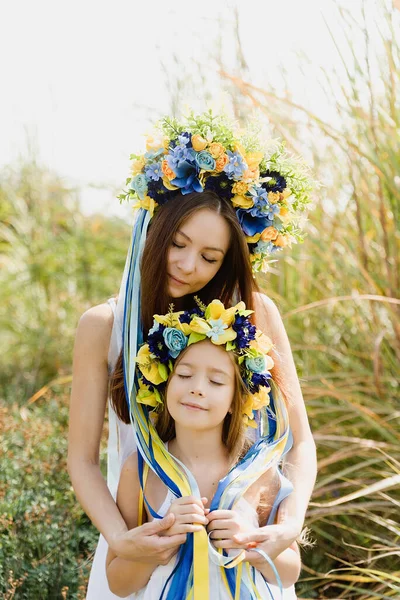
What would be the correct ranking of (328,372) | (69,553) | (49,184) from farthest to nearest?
(49,184), (328,372), (69,553)

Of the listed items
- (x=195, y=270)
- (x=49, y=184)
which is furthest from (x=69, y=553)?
(x=49, y=184)

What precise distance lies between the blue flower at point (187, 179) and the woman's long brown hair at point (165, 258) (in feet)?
0.07

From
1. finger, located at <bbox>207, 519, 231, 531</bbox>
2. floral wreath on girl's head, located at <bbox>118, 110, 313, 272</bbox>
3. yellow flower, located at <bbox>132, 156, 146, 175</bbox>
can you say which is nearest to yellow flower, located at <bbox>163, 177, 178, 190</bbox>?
floral wreath on girl's head, located at <bbox>118, 110, 313, 272</bbox>

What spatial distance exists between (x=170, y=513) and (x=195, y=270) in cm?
79

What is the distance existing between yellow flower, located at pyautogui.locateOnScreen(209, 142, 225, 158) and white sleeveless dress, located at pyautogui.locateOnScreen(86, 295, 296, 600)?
60 cm

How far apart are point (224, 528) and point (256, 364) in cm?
49

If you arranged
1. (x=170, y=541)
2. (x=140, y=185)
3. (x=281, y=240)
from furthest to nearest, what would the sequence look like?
Result: (x=281, y=240) < (x=140, y=185) < (x=170, y=541)

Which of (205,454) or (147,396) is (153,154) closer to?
(147,396)

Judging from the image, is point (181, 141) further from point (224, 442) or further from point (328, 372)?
point (328, 372)

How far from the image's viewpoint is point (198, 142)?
274cm

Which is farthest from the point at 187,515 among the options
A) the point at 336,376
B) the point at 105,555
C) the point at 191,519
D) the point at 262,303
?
the point at 336,376

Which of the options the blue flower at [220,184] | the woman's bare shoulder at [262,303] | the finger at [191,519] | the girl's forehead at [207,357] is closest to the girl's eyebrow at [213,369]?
the girl's forehead at [207,357]

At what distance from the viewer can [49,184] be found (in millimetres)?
7410

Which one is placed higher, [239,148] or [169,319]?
[239,148]
